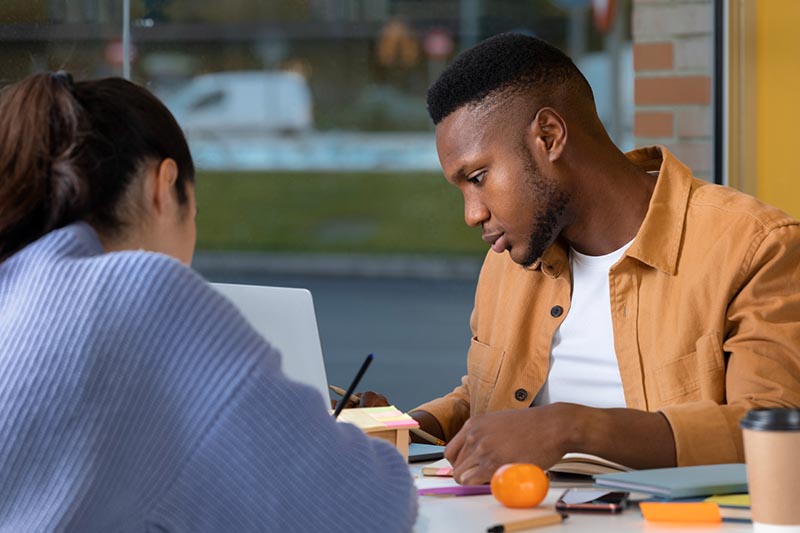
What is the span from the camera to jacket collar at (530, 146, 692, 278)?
1917 mm

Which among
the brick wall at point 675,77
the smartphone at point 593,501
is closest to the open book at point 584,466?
the smartphone at point 593,501

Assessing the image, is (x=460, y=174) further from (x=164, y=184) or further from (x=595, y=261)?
(x=164, y=184)

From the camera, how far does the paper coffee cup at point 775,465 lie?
46.1 inches

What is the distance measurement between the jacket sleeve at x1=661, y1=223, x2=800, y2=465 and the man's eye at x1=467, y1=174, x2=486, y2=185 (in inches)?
17.3

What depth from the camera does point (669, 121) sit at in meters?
3.48

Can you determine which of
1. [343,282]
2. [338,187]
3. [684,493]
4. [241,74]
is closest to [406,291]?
[343,282]

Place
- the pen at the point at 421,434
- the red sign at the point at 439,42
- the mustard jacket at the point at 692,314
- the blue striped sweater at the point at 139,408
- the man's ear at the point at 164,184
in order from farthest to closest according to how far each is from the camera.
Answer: the red sign at the point at 439,42 < the pen at the point at 421,434 < the mustard jacket at the point at 692,314 < the man's ear at the point at 164,184 < the blue striped sweater at the point at 139,408

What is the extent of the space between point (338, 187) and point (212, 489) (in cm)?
950

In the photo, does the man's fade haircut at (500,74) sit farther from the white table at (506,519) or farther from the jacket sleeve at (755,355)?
the white table at (506,519)

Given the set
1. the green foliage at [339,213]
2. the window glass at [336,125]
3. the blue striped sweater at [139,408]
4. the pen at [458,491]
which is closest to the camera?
the blue striped sweater at [139,408]

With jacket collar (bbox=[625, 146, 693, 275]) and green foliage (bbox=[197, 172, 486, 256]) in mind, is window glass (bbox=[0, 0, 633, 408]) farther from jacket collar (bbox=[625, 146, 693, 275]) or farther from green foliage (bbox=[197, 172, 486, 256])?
jacket collar (bbox=[625, 146, 693, 275])

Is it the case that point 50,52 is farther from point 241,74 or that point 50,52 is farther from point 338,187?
point 338,187

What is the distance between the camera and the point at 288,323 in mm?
1693

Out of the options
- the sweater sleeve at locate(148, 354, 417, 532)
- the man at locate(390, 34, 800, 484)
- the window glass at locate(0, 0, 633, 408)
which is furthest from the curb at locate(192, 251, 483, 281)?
the sweater sleeve at locate(148, 354, 417, 532)
